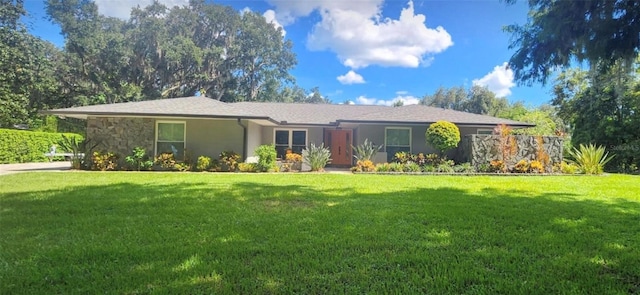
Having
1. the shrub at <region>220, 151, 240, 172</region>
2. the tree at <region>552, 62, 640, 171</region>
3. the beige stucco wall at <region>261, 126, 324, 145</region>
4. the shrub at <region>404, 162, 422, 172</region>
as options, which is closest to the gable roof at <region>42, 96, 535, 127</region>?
the beige stucco wall at <region>261, 126, 324, 145</region>

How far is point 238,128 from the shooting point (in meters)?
14.3

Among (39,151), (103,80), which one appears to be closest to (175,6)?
(103,80)

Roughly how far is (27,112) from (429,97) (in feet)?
137

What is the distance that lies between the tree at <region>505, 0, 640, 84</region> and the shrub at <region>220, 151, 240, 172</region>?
1114 cm

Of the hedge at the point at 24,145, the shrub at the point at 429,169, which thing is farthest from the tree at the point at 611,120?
the hedge at the point at 24,145

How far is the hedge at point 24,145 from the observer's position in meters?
15.9

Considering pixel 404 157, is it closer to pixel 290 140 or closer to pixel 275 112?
pixel 290 140

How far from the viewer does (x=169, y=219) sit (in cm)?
489

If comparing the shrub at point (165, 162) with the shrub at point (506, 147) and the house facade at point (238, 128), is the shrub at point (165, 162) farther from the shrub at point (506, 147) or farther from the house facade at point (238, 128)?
the shrub at point (506, 147)

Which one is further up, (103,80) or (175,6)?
(175,6)

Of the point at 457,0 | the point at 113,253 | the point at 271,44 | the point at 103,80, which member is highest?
the point at 271,44

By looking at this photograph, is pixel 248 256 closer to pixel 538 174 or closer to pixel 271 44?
pixel 538 174

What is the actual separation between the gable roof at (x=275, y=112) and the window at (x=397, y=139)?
0.70 meters

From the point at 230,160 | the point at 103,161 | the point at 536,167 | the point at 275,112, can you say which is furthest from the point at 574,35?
→ the point at 275,112
